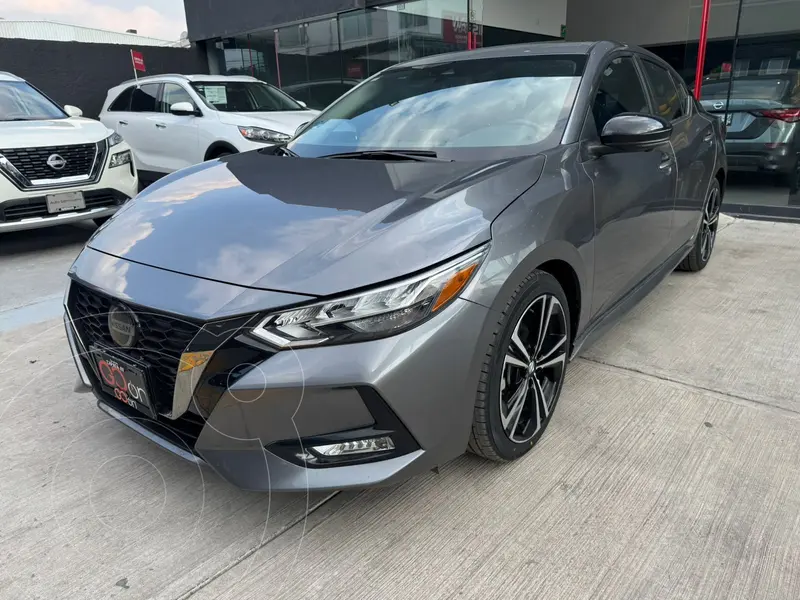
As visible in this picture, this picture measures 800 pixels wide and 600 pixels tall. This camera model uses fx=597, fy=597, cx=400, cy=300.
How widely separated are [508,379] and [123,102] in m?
8.34

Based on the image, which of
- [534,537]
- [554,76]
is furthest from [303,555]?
[554,76]

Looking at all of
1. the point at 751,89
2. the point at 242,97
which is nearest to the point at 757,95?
the point at 751,89

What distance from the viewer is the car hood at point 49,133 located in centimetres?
530

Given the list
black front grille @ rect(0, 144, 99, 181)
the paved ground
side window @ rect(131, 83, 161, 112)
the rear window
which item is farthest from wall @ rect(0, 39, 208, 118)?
the rear window

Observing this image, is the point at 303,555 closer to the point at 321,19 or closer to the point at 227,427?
the point at 227,427

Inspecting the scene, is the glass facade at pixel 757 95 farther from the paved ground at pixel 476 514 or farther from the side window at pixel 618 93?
the paved ground at pixel 476 514

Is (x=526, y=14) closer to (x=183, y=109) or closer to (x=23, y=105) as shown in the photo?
(x=183, y=109)

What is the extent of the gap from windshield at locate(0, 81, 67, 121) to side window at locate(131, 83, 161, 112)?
1.64 m

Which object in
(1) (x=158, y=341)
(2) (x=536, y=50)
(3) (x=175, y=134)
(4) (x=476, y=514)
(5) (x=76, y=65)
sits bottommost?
(4) (x=476, y=514)

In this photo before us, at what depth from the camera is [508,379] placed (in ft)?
6.98

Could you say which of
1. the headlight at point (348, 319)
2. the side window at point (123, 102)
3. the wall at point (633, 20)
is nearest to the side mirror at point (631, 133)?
the headlight at point (348, 319)

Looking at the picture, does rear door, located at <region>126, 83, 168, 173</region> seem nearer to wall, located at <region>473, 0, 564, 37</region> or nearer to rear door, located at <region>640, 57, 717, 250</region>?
wall, located at <region>473, 0, 564, 37</region>

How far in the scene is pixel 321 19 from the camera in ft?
36.1

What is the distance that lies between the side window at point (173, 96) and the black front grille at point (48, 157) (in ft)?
6.73
